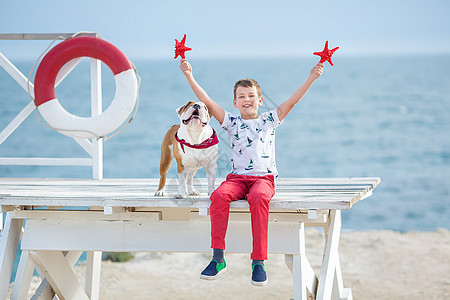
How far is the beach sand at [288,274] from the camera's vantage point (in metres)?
5.79

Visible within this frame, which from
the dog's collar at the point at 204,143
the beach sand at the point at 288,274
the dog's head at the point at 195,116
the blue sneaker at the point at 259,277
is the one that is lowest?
the beach sand at the point at 288,274

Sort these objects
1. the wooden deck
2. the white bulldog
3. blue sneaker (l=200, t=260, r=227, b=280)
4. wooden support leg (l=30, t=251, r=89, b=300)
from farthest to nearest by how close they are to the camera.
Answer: wooden support leg (l=30, t=251, r=89, b=300) < the wooden deck < the white bulldog < blue sneaker (l=200, t=260, r=227, b=280)

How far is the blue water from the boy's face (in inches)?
439

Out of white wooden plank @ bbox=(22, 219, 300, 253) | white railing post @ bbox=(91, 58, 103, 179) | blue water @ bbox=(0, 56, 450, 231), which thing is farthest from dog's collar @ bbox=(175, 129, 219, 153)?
blue water @ bbox=(0, 56, 450, 231)

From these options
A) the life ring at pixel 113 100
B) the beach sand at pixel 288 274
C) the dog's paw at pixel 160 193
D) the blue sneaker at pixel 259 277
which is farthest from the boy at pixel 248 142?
the beach sand at pixel 288 274

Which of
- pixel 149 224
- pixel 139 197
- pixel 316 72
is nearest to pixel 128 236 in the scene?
pixel 149 224

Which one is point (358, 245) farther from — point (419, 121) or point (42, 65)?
point (419, 121)

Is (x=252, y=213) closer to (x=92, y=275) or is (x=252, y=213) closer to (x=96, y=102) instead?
(x=92, y=275)

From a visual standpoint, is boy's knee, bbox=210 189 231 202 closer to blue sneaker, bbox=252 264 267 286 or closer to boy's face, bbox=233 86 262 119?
blue sneaker, bbox=252 264 267 286

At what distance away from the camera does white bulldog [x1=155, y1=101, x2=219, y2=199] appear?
297 centimetres

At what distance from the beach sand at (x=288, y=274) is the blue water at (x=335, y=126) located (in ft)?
20.2

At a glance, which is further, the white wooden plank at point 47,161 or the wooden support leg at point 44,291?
the white wooden plank at point 47,161

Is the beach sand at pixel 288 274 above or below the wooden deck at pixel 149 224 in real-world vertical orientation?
below

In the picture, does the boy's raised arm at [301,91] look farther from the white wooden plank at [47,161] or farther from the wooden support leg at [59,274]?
the white wooden plank at [47,161]
